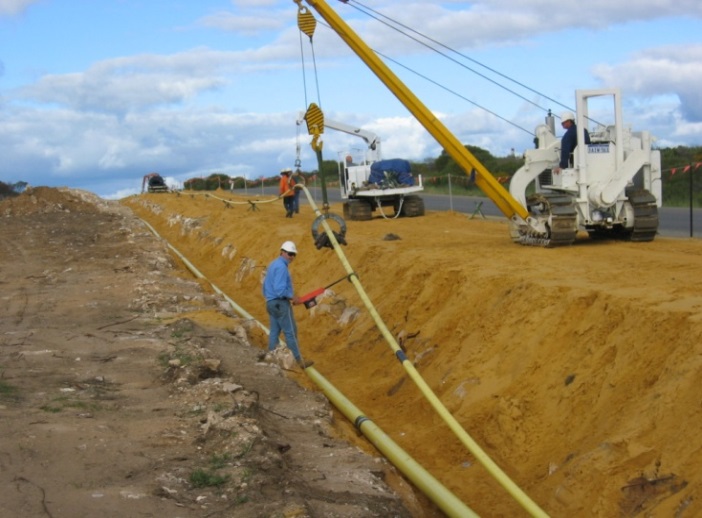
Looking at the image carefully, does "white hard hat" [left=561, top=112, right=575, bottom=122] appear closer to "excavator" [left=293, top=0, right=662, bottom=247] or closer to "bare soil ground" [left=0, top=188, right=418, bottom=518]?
"excavator" [left=293, top=0, right=662, bottom=247]

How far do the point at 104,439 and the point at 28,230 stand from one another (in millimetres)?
31019

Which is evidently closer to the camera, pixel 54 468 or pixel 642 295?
pixel 54 468

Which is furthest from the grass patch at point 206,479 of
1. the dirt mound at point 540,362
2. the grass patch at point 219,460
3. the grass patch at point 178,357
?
the grass patch at point 178,357

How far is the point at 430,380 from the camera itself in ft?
41.3

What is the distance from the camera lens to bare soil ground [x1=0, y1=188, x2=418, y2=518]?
719 centimetres

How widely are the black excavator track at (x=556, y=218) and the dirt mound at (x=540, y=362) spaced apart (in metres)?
0.45

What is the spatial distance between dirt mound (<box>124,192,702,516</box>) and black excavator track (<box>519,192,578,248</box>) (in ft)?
1.48

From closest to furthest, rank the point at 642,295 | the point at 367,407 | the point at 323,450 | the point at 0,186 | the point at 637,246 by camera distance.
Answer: the point at 323,450 → the point at 642,295 → the point at 367,407 → the point at 637,246 → the point at 0,186

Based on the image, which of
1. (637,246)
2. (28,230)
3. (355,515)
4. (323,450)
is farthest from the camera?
(28,230)

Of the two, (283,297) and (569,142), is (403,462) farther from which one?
(569,142)

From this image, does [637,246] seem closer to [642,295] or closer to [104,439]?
[642,295]

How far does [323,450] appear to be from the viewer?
9227 mm

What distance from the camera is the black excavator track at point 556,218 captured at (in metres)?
17.6

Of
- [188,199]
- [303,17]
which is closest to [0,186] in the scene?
[188,199]
